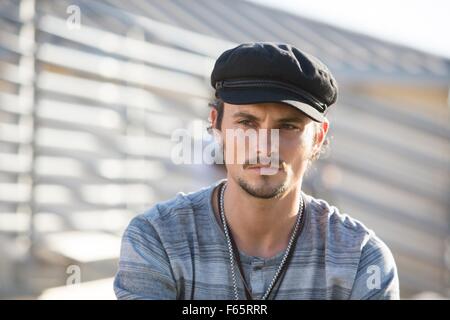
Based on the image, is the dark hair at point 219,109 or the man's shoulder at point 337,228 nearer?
the man's shoulder at point 337,228

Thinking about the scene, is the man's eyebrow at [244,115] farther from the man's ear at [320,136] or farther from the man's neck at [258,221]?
the man's ear at [320,136]

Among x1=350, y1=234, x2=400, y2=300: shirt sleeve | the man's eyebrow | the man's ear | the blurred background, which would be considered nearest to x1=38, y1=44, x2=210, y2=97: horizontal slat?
the blurred background

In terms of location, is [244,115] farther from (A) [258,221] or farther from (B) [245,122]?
(A) [258,221]

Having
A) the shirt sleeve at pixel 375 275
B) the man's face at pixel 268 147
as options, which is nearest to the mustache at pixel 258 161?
the man's face at pixel 268 147

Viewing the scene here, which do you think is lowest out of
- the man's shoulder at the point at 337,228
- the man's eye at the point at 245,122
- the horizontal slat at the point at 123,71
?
the man's shoulder at the point at 337,228

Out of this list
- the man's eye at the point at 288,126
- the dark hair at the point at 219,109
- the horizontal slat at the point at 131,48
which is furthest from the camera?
the horizontal slat at the point at 131,48

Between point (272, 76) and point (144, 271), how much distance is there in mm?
778

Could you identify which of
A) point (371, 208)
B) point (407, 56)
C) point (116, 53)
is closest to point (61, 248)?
point (116, 53)

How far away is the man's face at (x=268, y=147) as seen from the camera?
7.22ft

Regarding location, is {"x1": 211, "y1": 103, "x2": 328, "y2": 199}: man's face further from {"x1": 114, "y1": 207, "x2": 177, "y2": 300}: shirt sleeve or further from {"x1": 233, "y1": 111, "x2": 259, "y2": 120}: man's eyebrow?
{"x1": 114, "y1": 207, "x2": 177, "y2": 300}: shirt sleeve

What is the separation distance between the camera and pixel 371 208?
24.4ft

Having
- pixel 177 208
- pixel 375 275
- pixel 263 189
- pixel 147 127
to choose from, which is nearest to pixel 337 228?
pixel 375 275

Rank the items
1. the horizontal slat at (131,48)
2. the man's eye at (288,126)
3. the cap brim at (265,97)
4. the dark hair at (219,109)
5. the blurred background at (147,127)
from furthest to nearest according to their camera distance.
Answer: the horizontal slat at (131,48) < the blurred background at (147,127) < the dark hair at (219,109) < the man's eye at (288,126) < the cap brim at (265,97)
